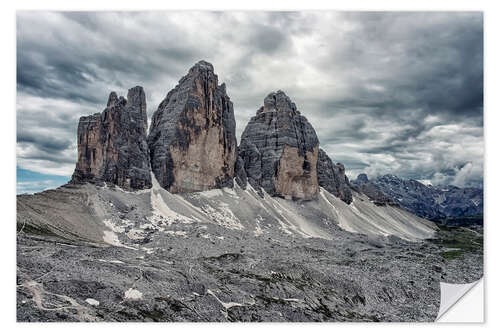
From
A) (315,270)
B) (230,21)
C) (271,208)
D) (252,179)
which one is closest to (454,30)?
(230,21)

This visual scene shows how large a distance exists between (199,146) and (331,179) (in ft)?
174

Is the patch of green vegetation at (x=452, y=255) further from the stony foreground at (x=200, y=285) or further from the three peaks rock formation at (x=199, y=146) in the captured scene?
the three peaks rock formation at (x=199, y=146)

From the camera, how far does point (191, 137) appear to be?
75.4 meters

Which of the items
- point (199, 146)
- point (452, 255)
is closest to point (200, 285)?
point (452, 255)

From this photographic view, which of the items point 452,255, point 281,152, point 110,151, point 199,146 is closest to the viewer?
point 452,255

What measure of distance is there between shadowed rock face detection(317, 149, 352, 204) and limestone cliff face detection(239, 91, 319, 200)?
39.8 feet

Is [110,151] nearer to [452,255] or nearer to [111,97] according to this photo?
[111,97]

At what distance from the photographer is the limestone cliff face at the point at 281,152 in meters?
94.5

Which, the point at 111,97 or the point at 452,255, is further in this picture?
the point at 452,255

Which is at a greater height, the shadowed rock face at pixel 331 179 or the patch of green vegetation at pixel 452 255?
the shadowed rock face at pixel 331 179

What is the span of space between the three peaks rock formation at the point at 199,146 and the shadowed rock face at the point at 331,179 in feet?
1.08

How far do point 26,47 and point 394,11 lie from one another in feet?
66.1

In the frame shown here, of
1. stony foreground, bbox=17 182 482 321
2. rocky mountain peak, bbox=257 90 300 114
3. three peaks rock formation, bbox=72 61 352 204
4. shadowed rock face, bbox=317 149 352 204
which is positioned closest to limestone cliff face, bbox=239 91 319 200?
rocky mountain peak, bbox=257 90 300 114

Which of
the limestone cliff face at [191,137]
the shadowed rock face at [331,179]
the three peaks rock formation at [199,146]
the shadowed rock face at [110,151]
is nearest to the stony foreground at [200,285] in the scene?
the shadowed rock face at [110,151]
